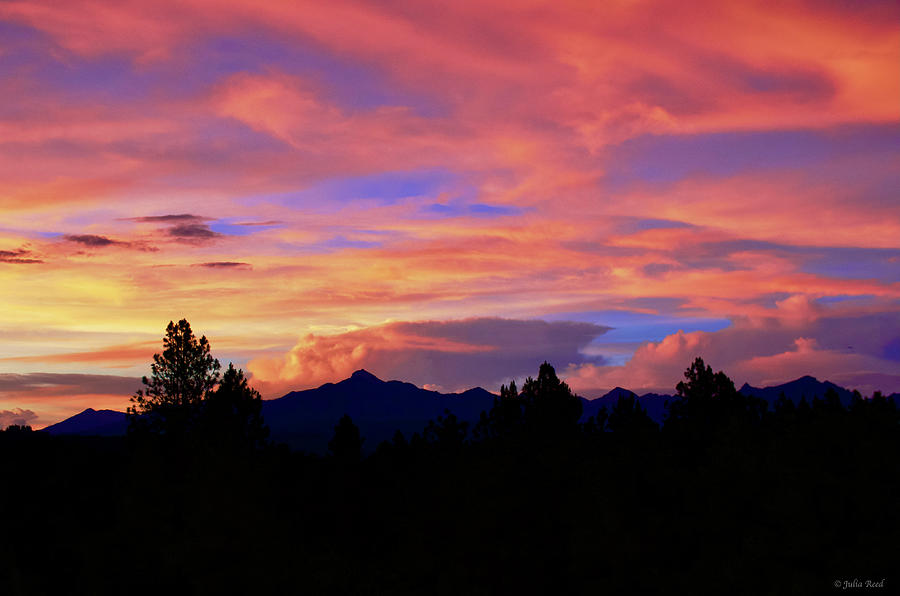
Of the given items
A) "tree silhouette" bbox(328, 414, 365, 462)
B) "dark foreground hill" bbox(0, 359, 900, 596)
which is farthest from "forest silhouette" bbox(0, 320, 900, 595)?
"tree silhouette" bbox(328, 414, 365, 462)

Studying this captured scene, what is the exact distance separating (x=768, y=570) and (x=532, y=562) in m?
16.9

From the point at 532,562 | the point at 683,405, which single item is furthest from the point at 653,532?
the point at 683,405

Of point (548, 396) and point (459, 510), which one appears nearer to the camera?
point (459, 510)

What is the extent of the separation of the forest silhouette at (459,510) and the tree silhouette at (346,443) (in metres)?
1.36

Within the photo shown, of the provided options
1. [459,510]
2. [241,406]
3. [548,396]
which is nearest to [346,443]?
[241,406]

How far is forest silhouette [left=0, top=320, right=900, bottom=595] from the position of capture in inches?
1273

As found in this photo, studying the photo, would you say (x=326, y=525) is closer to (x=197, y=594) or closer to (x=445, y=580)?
(x=445, y=580)

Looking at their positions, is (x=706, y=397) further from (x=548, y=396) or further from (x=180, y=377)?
(x=180, y=377)

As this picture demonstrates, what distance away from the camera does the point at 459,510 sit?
52094mm

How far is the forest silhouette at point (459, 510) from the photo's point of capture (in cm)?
3234

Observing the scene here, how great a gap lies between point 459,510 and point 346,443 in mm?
35131

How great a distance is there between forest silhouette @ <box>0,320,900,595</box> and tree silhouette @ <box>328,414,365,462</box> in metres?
1.36

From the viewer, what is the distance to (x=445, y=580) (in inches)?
1724

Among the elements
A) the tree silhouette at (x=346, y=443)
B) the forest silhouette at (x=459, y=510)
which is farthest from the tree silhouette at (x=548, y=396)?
the tree silhouette at (x=346, y=443)
